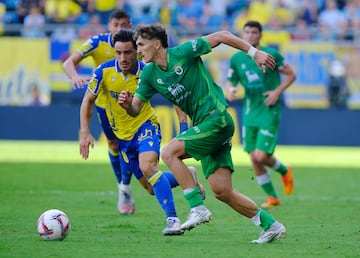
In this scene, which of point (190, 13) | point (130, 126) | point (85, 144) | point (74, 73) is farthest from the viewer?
point (190, 13)

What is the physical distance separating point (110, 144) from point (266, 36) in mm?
13607

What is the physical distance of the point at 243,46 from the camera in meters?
8.99

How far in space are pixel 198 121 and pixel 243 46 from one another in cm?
89

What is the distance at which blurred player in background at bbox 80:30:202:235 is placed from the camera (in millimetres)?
9898

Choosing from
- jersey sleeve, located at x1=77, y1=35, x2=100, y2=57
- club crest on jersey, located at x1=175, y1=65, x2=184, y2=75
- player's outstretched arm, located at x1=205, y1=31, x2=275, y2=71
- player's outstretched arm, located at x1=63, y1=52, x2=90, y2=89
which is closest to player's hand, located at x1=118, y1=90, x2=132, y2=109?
club crest on jersey, located at x1=175, y1=65, x2=184, y2=75

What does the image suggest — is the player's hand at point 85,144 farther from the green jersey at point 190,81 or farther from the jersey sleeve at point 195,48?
the jersey sleeve at point 195,48

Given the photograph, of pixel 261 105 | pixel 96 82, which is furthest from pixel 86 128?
pixel 261 105

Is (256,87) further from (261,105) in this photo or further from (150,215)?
(150,215)

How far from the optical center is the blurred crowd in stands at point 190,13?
1091 inches

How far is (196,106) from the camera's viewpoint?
922 centimetres

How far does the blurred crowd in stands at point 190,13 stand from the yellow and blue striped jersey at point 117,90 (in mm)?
15847

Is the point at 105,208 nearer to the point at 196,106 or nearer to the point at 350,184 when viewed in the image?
the point at 196,106

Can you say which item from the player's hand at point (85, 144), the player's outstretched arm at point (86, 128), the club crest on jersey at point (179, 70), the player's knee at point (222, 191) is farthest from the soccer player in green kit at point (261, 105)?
the club crest on jersey at point (179, 70)

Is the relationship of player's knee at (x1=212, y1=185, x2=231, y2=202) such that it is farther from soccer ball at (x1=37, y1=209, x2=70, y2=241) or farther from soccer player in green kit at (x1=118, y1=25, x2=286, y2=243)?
soccer ball at (x1=37, y1=209, x2=70, y2=241)
